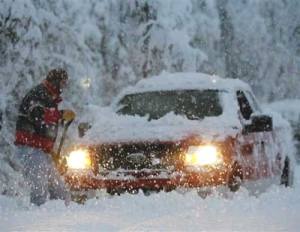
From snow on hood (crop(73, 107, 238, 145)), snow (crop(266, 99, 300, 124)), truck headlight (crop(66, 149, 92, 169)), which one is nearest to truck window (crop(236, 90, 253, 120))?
snow on hood (crop(73, 107, 238, 145))

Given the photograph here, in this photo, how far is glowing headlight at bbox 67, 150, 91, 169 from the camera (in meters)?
7.40

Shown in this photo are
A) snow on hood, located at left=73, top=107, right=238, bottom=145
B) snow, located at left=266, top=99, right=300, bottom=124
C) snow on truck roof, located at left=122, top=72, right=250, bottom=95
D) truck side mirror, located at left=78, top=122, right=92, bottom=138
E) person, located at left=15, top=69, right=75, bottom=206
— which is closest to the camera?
snow on hood, located at left=73, top=107, right=238, bottom=145

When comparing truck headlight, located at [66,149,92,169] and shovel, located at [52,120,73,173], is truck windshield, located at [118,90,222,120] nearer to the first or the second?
shovel, located at [52,120,73,173]

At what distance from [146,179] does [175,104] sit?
66.3 inches

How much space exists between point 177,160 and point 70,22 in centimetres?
805

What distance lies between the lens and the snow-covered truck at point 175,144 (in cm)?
712

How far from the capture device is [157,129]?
7.56 metres

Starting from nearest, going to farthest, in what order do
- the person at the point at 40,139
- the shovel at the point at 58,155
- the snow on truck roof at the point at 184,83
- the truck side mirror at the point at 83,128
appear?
the person at the point at 40,139, the truck side mirror at the point at 83,128, the shovel at the point at 58,155, the snow on truck roof at the point at 184,83

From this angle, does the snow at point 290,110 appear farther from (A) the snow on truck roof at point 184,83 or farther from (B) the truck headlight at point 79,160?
(B) the truck headlight at point 79,160

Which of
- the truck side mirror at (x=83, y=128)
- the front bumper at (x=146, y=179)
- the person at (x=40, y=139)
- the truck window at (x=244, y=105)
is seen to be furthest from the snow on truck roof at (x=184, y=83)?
the front bumper at (x=146, y=179)

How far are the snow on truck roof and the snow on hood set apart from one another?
37.8 inches

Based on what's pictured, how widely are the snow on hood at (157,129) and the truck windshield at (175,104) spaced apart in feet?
1.18

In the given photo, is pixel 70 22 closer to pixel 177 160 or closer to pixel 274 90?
pixel 177 160

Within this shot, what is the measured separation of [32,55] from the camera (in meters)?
12.5
